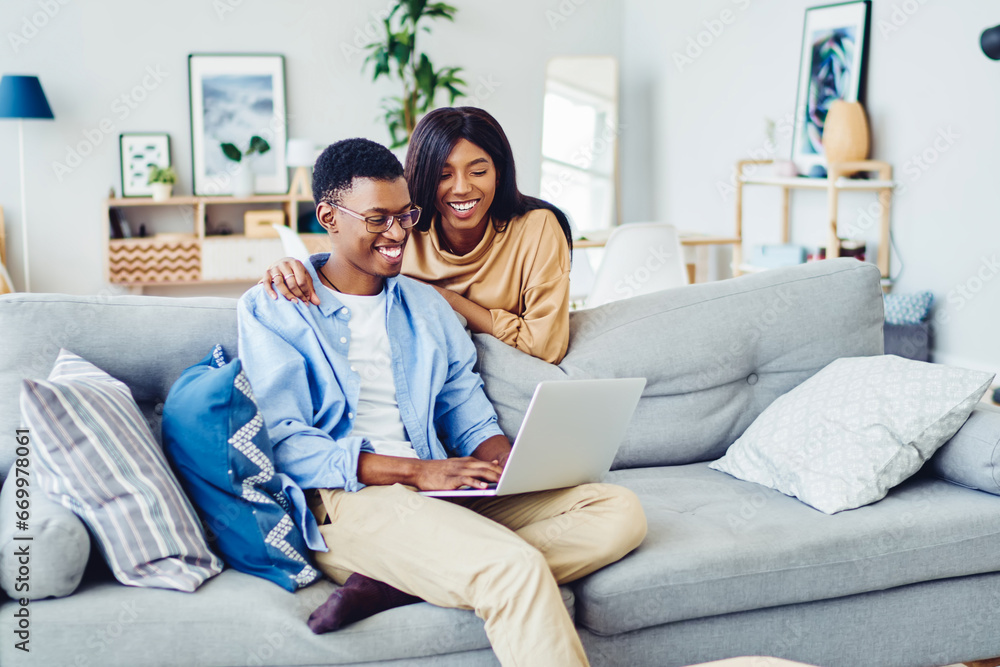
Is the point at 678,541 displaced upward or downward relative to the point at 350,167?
downward

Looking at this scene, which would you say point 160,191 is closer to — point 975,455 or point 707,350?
point 707,350

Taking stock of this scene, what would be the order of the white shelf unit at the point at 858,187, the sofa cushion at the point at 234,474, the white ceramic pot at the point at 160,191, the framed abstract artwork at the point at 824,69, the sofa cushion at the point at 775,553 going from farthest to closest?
the white ceramic pot at the point at 160,191
the framed abstract artwork at the point at 824,69
the white shelf unit at the point at 858,187
the sofa cushion at the point at 775,553
the sofa cushion at the point at 234,474

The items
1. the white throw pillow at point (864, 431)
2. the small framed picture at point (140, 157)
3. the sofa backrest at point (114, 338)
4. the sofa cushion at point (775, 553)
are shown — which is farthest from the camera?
the small framed picture at point (140, 157)

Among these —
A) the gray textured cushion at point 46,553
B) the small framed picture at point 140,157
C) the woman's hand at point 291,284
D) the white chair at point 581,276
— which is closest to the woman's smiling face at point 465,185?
the woman's hand at point 291,284

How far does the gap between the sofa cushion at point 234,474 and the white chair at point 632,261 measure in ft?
7.34

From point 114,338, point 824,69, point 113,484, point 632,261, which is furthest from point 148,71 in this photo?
point 113,484

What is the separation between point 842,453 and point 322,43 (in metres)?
4.74

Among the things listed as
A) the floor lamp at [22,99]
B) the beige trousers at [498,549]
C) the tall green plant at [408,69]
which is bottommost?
the beige trousers at [498,549]

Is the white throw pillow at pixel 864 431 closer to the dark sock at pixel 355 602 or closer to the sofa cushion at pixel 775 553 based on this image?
the sofa cushion at pixel 775 553

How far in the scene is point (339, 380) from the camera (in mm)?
1694

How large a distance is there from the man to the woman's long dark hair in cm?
23

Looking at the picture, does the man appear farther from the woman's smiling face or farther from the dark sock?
the woman's smiling face

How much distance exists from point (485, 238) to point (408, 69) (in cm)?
401

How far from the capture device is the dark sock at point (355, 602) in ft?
4.53
